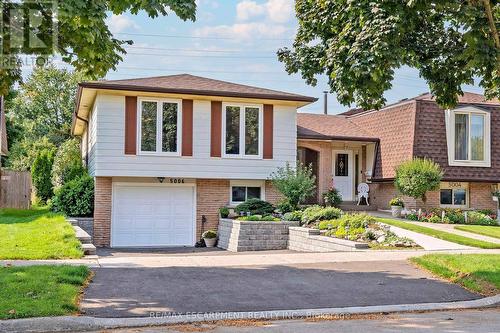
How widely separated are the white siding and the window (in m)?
0.61

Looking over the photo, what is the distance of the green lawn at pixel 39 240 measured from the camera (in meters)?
12.3

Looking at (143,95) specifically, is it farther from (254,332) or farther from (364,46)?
(254,332)

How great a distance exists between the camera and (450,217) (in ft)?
72.6

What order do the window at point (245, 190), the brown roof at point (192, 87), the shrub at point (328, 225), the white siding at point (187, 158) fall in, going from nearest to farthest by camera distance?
1. the shrub at point (328, 225)
2. the brown roof at point (192, 87)
3. the white siding at point (187, 158)
4. the window at point (245, 190)

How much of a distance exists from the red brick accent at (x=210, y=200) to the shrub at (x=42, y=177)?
42.6 feet

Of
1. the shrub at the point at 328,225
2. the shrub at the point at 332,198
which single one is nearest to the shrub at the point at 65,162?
the shrub at the point at 332,198

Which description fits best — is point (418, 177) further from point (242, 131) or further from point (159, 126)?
point (159, 126)

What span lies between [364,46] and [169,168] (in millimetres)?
12794

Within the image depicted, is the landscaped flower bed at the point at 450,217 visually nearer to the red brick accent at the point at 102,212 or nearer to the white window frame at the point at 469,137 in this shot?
the white window frame at the point at 469,137

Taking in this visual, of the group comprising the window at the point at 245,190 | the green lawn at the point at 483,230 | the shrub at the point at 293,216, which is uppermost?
the window at the point at 245,190

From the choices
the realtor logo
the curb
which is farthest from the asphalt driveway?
the realtor logo

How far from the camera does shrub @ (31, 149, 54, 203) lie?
31.1 m

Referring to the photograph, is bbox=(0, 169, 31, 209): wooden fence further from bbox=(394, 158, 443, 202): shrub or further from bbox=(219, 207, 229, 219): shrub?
bbox=(394, 158, 443, 202): shrub

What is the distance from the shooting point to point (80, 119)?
2727 centimetres
